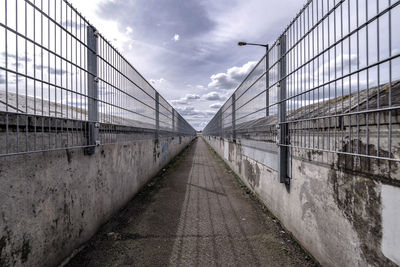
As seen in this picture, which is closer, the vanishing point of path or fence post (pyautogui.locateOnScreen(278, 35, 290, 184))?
the vanishing point of path

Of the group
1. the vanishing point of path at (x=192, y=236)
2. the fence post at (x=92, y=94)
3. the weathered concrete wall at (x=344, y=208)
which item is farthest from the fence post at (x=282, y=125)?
the fence post at (x=92, y=94)

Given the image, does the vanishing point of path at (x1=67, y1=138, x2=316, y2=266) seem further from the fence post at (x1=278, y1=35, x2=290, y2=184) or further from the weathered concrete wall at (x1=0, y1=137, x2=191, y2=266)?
the fence post at (x1=278, y1=35, x2=290, y2=184)

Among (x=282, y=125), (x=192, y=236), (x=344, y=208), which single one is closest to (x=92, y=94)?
(x=192, y=236)

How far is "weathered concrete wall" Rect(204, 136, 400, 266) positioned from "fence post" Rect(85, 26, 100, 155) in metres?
2.91

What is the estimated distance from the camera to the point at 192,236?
10.3ft

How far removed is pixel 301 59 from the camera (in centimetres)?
279

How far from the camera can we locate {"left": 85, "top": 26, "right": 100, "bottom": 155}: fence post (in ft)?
10.2

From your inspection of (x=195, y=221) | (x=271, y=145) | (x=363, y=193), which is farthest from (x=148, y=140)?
(x=363, y=193)

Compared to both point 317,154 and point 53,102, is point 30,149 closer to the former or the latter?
point 53,102

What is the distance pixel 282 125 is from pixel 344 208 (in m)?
1.63

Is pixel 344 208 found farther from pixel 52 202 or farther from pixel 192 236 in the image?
pixel 52 202

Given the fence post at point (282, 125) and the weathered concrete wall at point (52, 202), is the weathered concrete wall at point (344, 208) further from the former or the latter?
the weathered concrete wall at point (52, 202)

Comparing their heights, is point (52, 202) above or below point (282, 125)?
below

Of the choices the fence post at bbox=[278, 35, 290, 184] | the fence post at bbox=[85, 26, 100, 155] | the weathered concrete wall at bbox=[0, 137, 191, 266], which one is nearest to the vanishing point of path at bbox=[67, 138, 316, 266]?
the weathered concrete wall at bbox=[0, 137, 191, 266]
